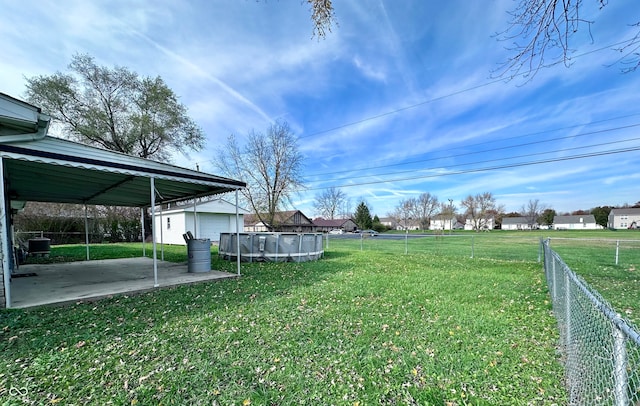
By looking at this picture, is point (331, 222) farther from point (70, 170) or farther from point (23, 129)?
point (23, 129)

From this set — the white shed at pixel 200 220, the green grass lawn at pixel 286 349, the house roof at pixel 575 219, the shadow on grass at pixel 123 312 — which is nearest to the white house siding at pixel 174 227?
the white shed at pixel 200 220

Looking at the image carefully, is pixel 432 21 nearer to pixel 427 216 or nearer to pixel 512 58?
pixel 512 58

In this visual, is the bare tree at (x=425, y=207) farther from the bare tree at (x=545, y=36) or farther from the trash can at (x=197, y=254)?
the bare tree at (x=545, y=36)

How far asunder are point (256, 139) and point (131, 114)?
363 inches

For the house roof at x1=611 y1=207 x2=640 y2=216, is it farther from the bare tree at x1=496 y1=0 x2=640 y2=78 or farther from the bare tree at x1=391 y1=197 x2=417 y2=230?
the bare tree at x1=496 y1=0 x2=640 y2=78

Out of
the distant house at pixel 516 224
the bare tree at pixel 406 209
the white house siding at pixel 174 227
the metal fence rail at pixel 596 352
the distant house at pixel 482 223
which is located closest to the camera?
the metal fence rail at pixel 596 352

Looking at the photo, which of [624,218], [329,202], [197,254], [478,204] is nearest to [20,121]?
[197,254]

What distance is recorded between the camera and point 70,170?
6215 mm

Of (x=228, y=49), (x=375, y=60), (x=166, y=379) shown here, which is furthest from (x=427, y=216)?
(x=166, y=379)

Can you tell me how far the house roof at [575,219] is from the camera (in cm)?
7587

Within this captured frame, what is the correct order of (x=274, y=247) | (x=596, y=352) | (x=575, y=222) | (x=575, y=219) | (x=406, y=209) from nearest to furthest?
(x=596, y=352), (x=274, y=247), (x=406, y=209), (x=575, y=222), (x=575, y=219)

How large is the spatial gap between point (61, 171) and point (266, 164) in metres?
17.7

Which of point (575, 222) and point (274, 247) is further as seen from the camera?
point (575, 222)

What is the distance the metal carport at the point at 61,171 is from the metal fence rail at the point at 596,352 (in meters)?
6.73
